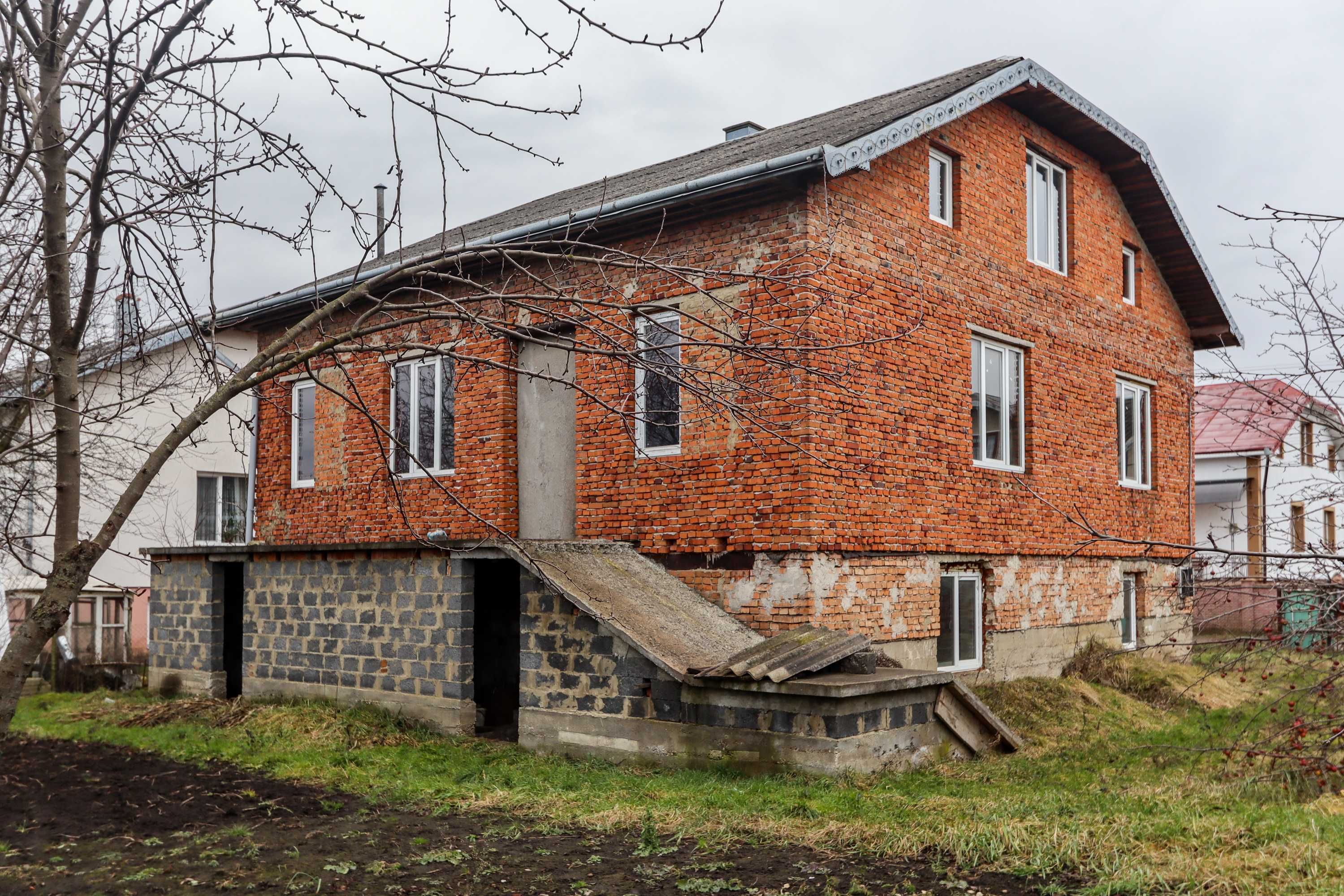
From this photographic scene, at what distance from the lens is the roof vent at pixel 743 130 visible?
17594 millimetres

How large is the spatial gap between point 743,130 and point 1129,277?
20.6 ft

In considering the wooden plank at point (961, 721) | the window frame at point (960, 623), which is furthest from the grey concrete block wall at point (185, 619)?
the wooden plank at point (961, 721)

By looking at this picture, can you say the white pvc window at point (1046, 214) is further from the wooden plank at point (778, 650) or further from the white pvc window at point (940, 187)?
the wooden plank at point (778, 650)

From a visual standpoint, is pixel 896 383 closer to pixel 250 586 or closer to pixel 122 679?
pixel 250 586

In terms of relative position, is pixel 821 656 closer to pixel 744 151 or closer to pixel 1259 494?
pixel 744 151

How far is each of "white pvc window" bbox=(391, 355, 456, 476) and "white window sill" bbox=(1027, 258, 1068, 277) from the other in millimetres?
7656

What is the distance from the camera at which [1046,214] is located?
1575cm

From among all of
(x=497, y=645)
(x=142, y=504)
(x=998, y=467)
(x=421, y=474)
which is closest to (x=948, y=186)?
(x=998, y=467)

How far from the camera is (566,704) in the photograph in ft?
34.3

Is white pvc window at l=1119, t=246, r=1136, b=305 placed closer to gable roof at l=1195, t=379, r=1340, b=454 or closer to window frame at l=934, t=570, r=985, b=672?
gable roof at l=1195, t=379, r=1340, b=454

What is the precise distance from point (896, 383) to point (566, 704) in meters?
4.90

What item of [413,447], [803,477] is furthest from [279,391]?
[803,477]

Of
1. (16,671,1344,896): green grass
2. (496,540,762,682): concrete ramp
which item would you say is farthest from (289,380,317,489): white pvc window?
(496,540,762,682): concrete ramp

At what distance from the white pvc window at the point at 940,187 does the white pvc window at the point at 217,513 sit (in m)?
16.6
